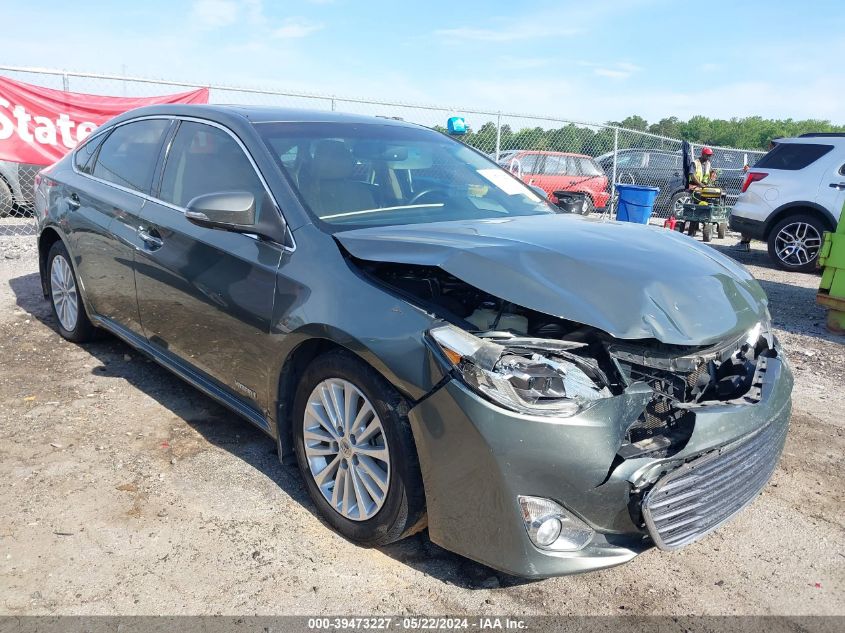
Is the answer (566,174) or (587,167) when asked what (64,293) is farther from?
(587,167)

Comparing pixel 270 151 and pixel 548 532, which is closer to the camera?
pixel 548 532

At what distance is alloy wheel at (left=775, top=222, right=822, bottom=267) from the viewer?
32.1ft

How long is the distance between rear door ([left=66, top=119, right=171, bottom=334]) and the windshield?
108cm

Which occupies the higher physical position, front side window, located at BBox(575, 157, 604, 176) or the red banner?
the red banner

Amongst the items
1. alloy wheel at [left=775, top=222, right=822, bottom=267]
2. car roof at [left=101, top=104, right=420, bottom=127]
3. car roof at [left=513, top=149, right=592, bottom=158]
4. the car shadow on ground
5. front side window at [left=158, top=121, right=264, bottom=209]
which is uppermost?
car roof at [left=101, top=104, right=420, bottom=127]

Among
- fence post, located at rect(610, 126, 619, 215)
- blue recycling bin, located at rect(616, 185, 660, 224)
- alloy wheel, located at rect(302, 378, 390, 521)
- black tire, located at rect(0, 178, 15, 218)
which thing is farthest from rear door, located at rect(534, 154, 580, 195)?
alloy wheel, located at rect(302, 378, 390, 521)

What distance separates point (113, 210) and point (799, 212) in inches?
380

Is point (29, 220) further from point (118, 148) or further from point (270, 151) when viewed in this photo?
point (270, 151)

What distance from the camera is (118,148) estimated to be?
14.2 ft

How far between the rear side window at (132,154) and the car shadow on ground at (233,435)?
4.18 ft

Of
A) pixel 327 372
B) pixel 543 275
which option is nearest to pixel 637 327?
pixel 543 275

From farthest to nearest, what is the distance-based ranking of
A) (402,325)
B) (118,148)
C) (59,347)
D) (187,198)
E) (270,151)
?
(59,347) < (118,148) < (187,198) < (270,151) < (402,325)

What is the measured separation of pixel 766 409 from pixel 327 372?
1.68 m

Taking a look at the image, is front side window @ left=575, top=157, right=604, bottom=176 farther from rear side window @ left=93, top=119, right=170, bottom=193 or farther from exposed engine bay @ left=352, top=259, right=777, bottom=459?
exposed engine bay @ left=352, top=259, right=777, bottom=459
